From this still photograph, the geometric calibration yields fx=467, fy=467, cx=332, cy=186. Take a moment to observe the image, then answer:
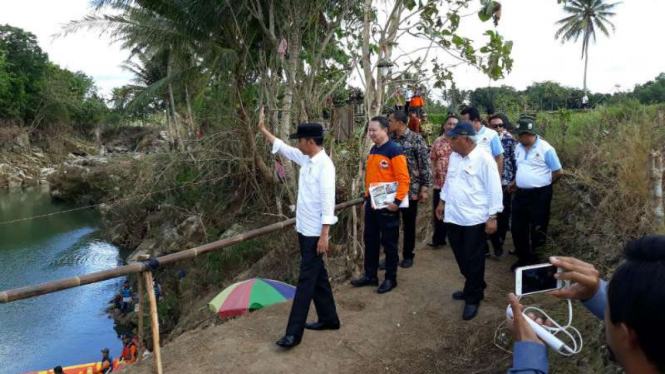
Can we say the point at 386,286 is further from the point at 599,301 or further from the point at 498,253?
the point at 599,301

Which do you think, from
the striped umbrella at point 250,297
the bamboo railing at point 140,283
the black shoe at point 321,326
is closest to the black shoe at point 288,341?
the black shoe at point 321,326

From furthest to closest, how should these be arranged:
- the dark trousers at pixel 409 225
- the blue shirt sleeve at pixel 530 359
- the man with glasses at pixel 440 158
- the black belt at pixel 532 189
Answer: the man with glasses at pixel 440 158 < the dark trousers at pixel 409 225 < the black belt at pixel 532 189 < the blue shirt sleeve at pixel 530 359

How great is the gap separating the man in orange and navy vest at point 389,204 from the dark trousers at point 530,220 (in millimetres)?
1283

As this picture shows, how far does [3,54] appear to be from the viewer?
1501 inches

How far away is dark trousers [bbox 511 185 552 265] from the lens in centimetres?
459

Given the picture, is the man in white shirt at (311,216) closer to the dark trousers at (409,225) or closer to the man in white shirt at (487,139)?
the dark trousers at (409,225)

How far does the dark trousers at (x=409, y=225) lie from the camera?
5042 mm

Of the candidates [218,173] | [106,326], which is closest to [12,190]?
[106,326]

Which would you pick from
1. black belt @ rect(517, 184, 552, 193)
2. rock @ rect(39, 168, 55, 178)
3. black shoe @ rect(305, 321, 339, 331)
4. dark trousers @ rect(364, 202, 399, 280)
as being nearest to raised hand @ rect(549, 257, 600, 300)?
black shoe @ rect(305, 321, 339, 331)

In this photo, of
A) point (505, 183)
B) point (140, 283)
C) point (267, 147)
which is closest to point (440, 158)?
point (505, 183)

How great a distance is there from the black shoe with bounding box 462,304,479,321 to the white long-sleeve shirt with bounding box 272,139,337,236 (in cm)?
151

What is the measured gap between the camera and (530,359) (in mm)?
1267

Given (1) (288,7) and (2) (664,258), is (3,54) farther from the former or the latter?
(2) (664,258)

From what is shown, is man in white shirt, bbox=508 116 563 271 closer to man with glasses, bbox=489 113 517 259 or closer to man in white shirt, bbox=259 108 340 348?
man with glasses, bbox=489 113 517 259
